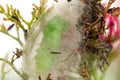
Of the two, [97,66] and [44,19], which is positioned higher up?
[44,19]

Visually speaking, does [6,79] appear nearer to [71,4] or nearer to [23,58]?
[23,58]

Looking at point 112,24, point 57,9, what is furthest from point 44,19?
point 112,24

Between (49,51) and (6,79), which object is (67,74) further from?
(6,79)

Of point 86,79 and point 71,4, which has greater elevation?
point 71,4

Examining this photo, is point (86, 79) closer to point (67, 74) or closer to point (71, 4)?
point (67, 74)

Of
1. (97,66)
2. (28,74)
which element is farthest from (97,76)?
(28,74)

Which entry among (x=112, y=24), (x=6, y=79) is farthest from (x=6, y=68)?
(x=112, y=24)
